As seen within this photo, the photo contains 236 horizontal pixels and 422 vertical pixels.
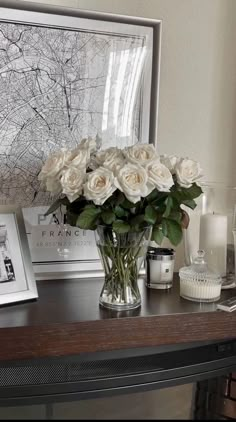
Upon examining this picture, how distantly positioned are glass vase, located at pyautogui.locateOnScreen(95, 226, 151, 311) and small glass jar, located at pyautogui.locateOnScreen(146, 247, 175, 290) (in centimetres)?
13

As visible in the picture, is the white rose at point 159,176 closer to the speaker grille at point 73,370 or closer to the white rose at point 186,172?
the white rose at point 186,172

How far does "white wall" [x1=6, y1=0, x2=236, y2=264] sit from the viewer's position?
1.44 m

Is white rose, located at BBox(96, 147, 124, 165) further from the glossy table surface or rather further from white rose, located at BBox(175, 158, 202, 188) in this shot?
the glossy table surface

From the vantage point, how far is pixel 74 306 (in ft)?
3.83

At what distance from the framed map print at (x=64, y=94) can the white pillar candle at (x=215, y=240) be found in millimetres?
280

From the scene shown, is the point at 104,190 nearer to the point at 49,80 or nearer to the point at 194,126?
the point at 49,80

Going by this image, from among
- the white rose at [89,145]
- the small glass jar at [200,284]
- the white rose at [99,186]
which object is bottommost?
the small glass jar at [200,284]

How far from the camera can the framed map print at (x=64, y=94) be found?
1262 mm

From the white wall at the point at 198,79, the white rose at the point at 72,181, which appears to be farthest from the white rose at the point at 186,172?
the white wall at the point at 198,79

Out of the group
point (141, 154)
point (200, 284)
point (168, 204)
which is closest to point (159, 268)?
point (200, 284)

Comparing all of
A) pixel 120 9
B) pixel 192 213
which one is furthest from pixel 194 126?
pixel 120 9

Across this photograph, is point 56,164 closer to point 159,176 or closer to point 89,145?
point 89,145

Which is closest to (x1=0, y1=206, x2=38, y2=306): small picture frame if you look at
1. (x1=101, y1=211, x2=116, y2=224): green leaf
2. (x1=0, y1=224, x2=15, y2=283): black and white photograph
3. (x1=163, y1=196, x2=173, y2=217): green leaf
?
(x1=0, y1=224, x2=15, y2=283): black and white photograph

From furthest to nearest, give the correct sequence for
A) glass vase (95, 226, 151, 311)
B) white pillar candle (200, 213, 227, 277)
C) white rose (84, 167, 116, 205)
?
white pillar candle (200, 213, 227, 277) → glass vase (95, 226, 151, 311) → white rose (84, 167, 116, 205)
